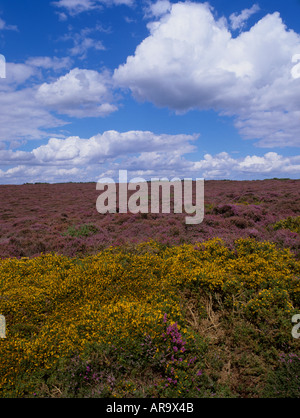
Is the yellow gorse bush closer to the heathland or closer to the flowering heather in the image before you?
the heathland

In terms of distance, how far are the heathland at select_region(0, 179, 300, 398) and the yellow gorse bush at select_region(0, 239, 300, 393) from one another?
0.03m

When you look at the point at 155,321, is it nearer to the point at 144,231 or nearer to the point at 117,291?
the point at 117,291

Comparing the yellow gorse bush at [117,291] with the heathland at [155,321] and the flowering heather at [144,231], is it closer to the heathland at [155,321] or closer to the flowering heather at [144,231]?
the heathland at [155,321]

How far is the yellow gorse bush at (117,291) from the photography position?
5406 mm

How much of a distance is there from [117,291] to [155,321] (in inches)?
92.8

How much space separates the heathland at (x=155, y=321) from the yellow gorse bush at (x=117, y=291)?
0.11ft

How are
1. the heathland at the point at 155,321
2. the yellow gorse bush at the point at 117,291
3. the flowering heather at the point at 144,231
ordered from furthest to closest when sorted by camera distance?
1. the flowering heather at the point at 144,231
2. the yellow gorse bush at the point at 117,291
3. the heathland at the point at 155,321

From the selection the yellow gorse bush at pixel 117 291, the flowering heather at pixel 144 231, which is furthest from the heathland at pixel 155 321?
the flowering heather at pixel 144 231

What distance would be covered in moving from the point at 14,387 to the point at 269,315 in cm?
A: 598

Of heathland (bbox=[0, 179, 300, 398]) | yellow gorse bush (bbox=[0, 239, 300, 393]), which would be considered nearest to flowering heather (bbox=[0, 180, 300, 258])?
heathland (bbox=[0, 179, 300, 398])

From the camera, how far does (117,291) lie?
7.62 metres

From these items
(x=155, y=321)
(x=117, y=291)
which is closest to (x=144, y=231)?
(x=117, y=291)

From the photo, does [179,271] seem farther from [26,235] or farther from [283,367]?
[26,235]
